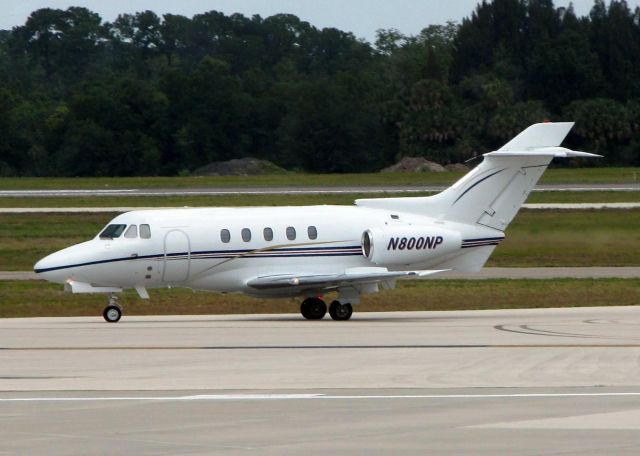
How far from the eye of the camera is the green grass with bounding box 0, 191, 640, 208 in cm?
6775

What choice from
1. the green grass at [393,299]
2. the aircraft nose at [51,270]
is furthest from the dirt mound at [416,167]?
the aircraft nose at [51,270]

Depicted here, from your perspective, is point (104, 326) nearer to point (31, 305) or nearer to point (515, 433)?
point (31, 305)

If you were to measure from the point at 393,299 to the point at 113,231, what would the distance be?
364 inches

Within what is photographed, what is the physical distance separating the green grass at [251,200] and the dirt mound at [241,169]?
3413cm

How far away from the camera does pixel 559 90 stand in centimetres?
12131

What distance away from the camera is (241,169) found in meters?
109

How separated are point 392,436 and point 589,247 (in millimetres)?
36299

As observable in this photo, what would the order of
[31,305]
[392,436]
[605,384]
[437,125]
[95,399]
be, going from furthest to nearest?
[437,125], [31,305], [605,384], [95,399], [392,436]

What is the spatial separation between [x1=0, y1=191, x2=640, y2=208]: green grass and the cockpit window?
34.2 metres

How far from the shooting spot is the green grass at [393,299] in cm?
3638

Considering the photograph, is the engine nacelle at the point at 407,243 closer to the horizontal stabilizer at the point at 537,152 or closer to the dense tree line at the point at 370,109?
the horizontal stabilizer at the point at 537,152

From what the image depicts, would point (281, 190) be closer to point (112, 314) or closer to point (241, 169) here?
point (241, 169)

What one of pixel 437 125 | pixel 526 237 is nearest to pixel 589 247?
pixel 526 237

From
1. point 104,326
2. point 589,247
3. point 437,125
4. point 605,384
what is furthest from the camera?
point 437,125
